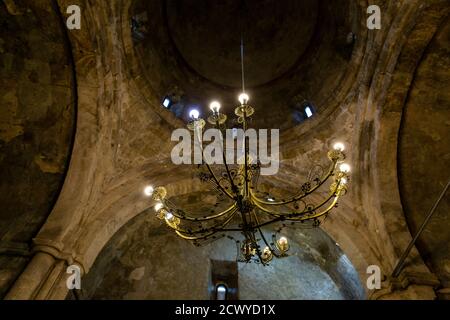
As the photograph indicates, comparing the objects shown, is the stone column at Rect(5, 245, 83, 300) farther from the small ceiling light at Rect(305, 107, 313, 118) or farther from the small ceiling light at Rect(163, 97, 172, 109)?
the small ceiling light at Rect(305, 107, 313, 118)

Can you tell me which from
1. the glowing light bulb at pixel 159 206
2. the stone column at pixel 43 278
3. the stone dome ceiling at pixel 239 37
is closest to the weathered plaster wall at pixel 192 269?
the stone column at pixel 43 278

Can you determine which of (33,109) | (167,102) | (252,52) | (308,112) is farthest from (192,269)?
(252,52)

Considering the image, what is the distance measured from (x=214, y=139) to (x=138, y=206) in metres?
2.31

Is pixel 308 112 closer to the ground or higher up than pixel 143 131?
higher up

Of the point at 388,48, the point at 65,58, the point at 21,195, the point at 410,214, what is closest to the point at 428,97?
the point at 388,48

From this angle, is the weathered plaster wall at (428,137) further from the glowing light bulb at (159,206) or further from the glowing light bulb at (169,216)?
the glowing light bulb at (159,206)

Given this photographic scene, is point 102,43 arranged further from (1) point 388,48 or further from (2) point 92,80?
(1) point 388,48

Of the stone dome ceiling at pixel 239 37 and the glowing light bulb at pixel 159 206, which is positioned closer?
the glowing light bulb at pixel 159 206

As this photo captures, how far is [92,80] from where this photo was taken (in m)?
7.19

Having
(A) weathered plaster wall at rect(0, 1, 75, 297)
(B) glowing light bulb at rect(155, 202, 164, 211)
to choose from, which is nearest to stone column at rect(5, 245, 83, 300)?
(A) weathered plaster wall at rect(0, 1, 75, 297)

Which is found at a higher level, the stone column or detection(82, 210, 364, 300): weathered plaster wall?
detection(82, 210, 364, 300): weathered plaster wall

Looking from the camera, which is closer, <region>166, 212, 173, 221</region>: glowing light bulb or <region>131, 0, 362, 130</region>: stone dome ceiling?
<region>166, 212, 173, 221</region>: glowing light bulb

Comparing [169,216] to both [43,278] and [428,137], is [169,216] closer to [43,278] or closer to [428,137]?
[43,278]
